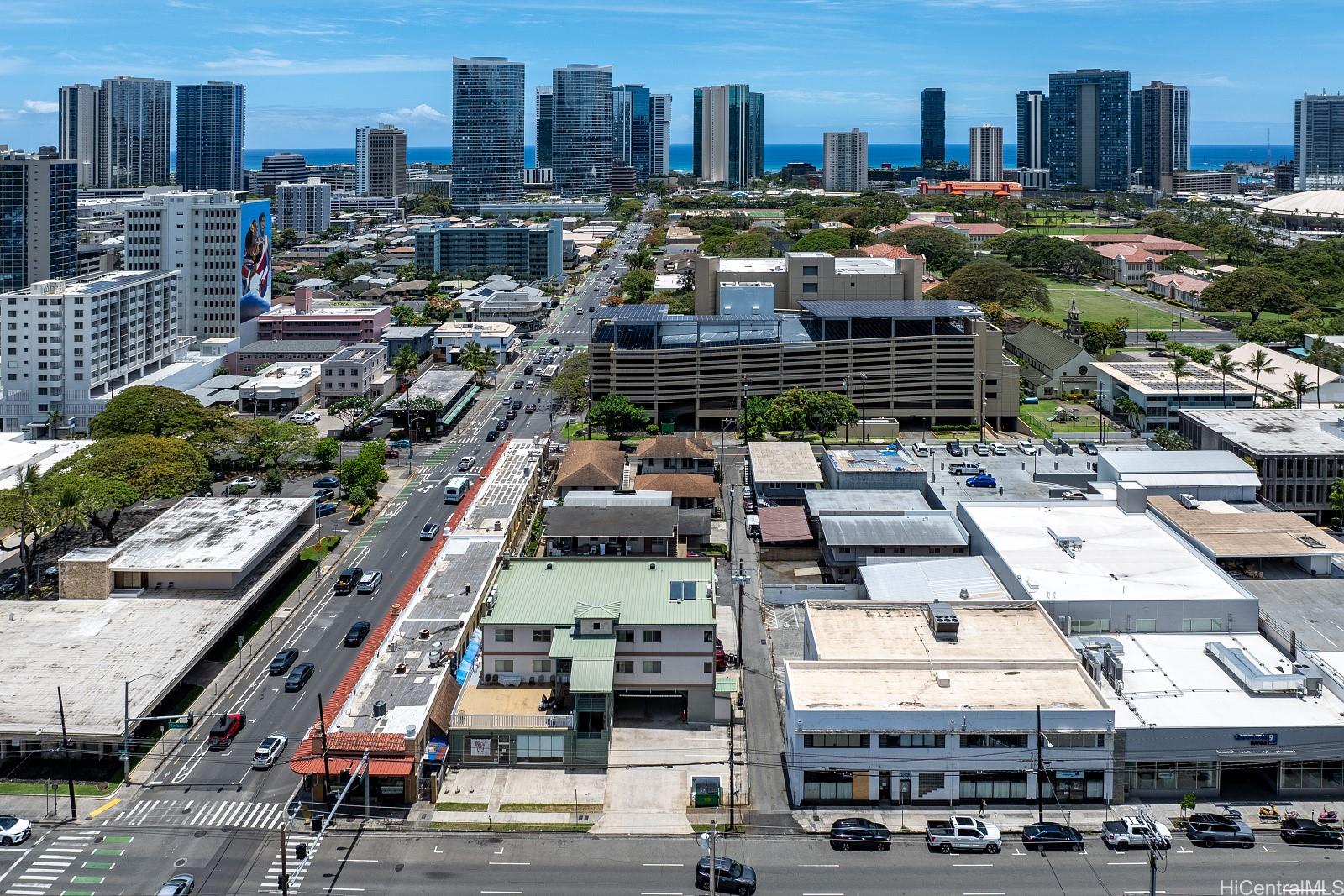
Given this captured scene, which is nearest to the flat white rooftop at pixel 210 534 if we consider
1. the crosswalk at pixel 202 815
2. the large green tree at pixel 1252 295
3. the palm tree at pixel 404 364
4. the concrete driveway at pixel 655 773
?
the crosswalk at pixel 202 815

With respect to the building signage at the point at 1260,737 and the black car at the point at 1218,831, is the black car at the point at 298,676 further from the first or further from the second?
the building signage at the point at 1260,737

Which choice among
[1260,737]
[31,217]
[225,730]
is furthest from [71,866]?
[31,217]

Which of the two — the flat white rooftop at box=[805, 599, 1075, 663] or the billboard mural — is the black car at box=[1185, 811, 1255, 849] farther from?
the billboard mural

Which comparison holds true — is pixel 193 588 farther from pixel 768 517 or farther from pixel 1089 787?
pixel 1089 787

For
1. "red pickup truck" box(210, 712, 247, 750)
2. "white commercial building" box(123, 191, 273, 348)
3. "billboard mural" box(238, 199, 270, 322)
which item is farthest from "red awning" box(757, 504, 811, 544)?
"billboard mural" box(238, 199, 270, 322)

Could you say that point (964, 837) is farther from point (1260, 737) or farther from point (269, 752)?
point (269, 752)

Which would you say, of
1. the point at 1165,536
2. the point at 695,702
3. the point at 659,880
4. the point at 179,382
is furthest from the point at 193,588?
the point at 179,382
